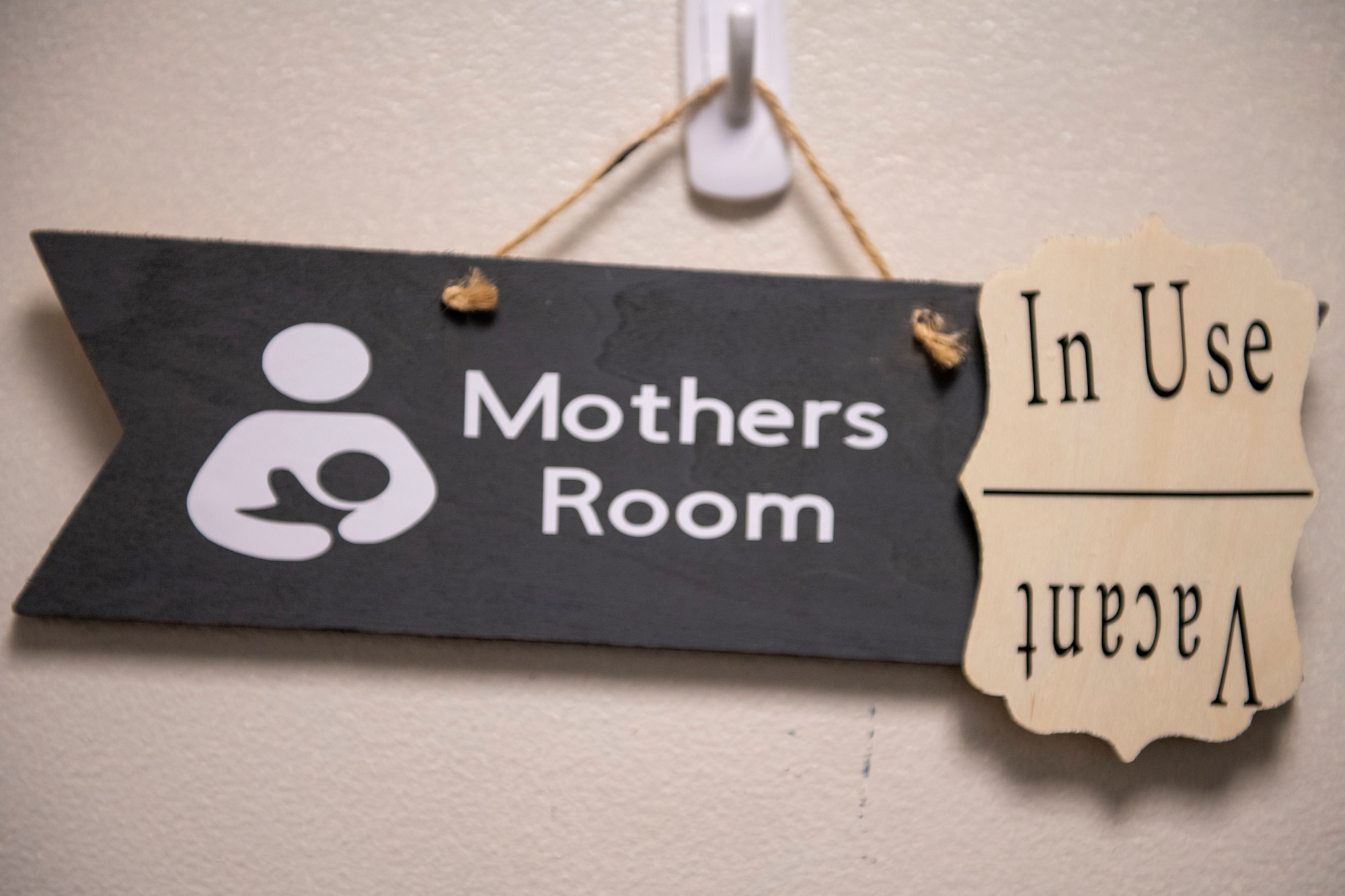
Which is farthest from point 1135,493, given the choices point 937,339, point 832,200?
point 832,200

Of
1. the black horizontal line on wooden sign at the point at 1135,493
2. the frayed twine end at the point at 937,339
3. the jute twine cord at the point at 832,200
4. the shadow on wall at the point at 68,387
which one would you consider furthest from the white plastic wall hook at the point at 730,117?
the shadow on wall at the point at 68,387

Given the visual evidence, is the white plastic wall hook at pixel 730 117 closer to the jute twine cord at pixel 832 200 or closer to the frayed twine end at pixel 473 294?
the jute twine cord at pixel 832 200

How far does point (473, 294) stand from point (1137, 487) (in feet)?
1.49

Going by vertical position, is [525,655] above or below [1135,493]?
below

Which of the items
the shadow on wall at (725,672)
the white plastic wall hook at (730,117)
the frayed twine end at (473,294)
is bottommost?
the shadow on wall at (725,672)

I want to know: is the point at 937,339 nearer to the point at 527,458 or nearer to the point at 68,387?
the point at 527,458

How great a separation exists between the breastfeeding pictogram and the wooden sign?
389 millimetres

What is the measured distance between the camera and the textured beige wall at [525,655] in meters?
0.57

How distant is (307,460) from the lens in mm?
544

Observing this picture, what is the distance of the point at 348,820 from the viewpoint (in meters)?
0.57

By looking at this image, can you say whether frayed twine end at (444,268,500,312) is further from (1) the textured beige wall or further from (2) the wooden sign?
(2) the wooden sign

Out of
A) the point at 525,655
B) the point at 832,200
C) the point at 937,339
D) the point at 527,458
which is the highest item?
the point at 832,200

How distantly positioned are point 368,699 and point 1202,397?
60 cm

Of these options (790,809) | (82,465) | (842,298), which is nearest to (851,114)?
(842,298)
